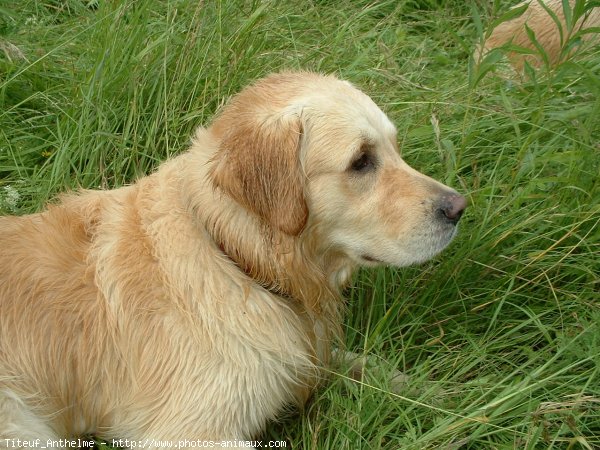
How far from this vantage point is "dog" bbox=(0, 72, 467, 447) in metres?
3.08

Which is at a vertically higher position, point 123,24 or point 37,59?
point 123,24

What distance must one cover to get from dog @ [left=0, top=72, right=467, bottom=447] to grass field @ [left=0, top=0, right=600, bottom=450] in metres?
0.47

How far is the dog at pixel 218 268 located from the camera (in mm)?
3076

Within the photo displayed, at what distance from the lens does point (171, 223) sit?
10.7ft

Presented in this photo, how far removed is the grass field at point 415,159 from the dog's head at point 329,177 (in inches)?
22.4

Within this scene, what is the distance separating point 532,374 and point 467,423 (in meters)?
0.35

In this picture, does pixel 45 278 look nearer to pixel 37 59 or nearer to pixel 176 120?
pixel 176 120

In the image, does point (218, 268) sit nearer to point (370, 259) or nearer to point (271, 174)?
point (271, 174)

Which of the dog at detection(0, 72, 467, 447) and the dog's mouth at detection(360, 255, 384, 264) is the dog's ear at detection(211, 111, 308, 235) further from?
the dog's mouth at detection(360, 255, 384, 264)

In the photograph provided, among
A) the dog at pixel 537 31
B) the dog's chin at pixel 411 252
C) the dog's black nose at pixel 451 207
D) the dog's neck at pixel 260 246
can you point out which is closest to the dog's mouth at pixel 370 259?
the dog's chin at pixel 411 252

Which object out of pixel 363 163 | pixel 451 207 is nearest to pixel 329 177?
pixel 363 163

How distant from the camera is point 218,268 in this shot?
3.20m

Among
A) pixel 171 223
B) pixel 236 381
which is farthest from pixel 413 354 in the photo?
pixel 171 223

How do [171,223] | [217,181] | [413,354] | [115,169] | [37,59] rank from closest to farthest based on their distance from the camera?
1. [217,181]
2. [171,223]
3. [413,354]
4. [115,169]
5. [37,59]
